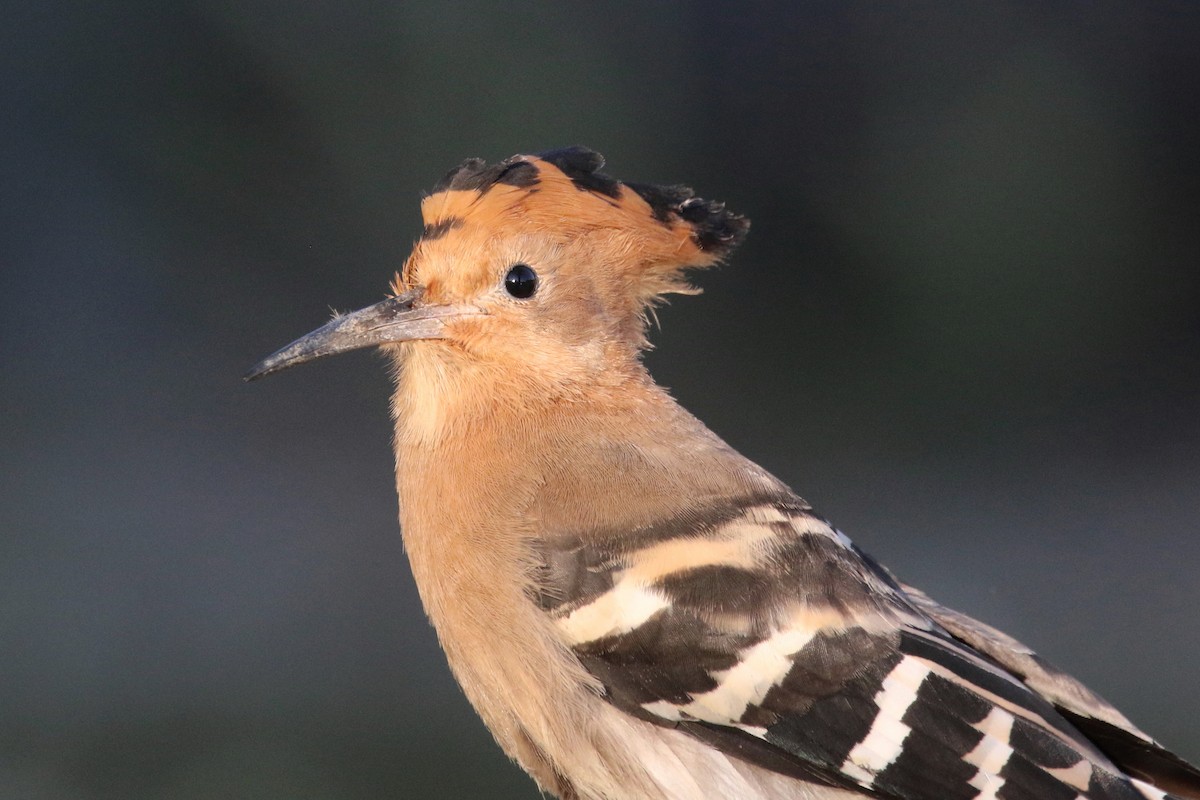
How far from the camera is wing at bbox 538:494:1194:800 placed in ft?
3.81

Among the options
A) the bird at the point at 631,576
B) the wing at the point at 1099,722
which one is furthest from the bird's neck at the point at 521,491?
the wing at the point at 1099,722

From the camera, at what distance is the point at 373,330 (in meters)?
1.38

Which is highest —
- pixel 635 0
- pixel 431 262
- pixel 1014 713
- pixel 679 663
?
pixel 635 0

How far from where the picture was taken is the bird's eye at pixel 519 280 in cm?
138

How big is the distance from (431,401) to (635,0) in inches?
73.2

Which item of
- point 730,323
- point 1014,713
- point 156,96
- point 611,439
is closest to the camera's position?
point 1014,713

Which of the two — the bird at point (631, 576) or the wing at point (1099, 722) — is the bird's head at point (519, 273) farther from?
the wing at point (1099, 722)

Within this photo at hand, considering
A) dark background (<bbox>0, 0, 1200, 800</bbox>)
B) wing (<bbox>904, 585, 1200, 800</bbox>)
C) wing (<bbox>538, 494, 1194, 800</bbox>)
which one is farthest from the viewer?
dark background (<bbox>0, 0, 1200, 800</bbox>)

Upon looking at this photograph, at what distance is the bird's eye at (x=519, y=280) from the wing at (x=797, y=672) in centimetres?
27

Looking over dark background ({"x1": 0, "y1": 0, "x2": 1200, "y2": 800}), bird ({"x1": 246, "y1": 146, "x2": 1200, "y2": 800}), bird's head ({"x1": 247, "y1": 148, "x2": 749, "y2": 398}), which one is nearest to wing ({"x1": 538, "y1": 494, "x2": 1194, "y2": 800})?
bird ({"x1": 246, "y1": 146, "x2": 1200, "y2": 800})

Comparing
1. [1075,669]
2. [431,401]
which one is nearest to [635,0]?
[1075,669]

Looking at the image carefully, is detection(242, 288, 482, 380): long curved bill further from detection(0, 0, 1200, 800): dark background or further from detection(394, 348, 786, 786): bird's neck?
detection(0, 0, 1200, 800): dark background

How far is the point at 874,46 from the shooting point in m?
3.10

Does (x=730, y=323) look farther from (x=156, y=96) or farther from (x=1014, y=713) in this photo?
(x=1014, y=713)
